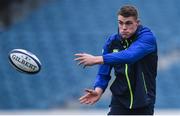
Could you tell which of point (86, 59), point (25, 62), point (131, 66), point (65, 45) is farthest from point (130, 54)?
point (65, 45)

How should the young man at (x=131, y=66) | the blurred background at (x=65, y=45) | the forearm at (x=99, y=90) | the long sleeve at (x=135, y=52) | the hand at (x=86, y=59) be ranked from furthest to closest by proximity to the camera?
the blurred background at (x=65, y=45) → the forearm at (x=99, y=90) → the young man at (x=131, y=66) → the long sleeve at (x=135, y=52) → the hand at (x=86, y=59)

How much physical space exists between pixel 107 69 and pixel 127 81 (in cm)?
33

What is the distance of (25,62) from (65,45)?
618 centimetres

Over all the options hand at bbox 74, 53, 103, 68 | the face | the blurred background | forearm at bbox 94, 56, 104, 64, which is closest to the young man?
the face

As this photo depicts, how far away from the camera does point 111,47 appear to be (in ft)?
16.4

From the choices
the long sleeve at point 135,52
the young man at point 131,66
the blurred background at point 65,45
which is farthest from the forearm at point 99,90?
the blurred background at point 65,45

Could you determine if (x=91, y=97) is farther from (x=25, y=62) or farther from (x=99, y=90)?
(x=25, y=62)

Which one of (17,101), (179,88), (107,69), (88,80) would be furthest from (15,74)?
(107,69)

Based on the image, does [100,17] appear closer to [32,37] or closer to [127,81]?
[32,37]

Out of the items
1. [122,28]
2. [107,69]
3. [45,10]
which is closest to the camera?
[122,28]

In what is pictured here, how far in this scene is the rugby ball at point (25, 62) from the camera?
17.7ft

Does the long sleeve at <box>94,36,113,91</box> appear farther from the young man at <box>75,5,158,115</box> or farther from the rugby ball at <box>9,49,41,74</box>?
the rugby ball at <box>9,49,41,74</box>

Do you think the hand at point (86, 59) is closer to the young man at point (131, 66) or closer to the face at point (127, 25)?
the young man at point (131, 66)

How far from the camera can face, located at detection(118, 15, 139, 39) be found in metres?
4.76
